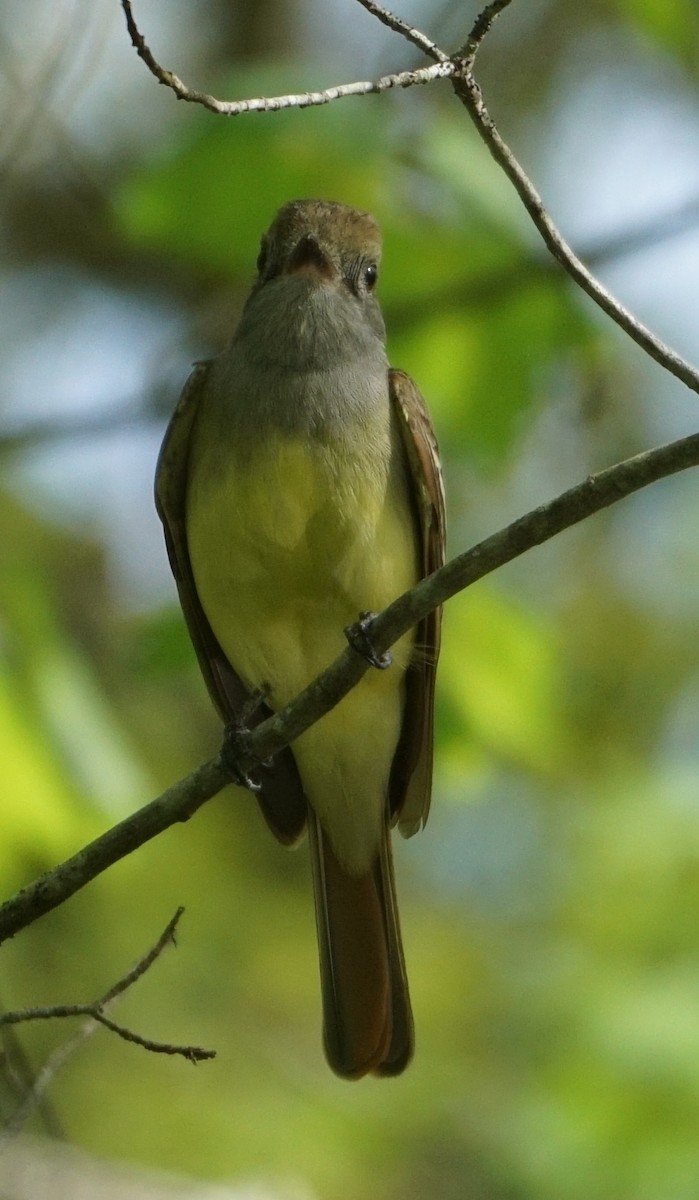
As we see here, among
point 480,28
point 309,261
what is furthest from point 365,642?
point 309,261

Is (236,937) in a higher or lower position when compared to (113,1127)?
higher

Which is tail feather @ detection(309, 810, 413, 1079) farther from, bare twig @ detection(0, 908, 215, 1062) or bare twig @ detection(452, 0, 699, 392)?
bare twig @ detection(452, 0, 699, 392)

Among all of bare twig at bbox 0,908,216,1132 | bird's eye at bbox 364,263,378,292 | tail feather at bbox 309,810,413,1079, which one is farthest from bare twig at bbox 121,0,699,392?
tail feather at bbox 309,810,413,1079

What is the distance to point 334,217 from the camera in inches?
196

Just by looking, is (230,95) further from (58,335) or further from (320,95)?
(58,335)

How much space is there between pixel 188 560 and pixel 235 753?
91cm

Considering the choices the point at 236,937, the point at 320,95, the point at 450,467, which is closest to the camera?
the point at 320,95

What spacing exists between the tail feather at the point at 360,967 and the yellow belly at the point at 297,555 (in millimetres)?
582

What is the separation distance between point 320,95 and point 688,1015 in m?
3.41

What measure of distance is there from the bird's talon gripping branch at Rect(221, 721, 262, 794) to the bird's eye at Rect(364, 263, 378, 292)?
4.90 ft

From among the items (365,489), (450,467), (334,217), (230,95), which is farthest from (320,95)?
(450,467)

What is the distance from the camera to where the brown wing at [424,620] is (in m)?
4.67

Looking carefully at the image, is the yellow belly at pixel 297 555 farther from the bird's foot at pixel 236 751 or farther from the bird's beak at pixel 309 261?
the bird's beak at pixel 309 261

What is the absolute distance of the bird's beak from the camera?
16.2 feet
